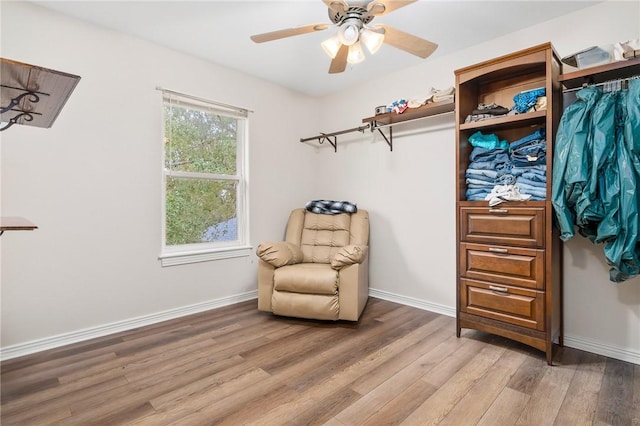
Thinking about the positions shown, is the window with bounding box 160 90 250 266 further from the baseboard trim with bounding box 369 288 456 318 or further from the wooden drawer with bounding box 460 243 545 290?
the wooden drawer with bounding box 460 243 545 290

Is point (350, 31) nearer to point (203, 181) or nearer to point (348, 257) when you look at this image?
point (348, 257)

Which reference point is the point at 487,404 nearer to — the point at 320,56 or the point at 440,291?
the point at 440,291

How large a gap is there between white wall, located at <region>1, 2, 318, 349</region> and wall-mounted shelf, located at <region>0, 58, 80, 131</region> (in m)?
0.91

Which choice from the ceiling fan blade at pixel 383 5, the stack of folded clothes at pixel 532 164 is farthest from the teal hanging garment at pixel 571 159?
the ceiling fan blade at pixel 383 5

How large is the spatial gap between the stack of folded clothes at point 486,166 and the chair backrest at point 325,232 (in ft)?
3.81

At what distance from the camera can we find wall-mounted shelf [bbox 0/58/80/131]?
1053mm

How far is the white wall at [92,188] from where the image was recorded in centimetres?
218

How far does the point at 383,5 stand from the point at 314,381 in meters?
2.13

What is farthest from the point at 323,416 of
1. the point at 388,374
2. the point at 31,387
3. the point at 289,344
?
the point at 31,387

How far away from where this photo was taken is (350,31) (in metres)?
1.80

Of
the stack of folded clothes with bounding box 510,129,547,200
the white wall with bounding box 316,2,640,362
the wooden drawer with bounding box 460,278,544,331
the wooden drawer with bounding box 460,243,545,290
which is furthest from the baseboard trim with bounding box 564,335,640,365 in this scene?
the stack of folded clothes with bounding box 510,129,547,200

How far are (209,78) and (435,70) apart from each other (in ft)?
7.21

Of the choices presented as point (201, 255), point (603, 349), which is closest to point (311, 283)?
point (201, 255)

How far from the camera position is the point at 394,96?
3.36 meters
